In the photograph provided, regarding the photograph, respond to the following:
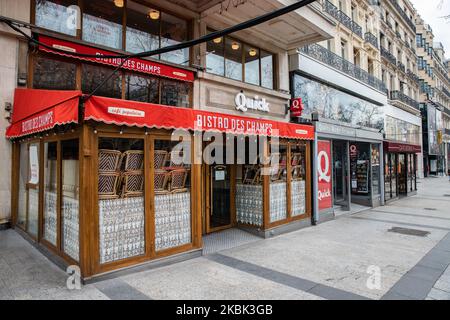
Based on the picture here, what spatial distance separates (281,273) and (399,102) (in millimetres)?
23632

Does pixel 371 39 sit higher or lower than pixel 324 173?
higher

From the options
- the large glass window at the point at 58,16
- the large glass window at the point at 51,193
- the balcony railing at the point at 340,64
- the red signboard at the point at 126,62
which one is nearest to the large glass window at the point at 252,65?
the red signboard at the point at 126,62

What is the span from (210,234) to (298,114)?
6.09 m

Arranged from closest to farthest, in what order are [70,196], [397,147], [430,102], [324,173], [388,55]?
[70,196] → [324,173] → [397,147] → [388,55] → [430,102]

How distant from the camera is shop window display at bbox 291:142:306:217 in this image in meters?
9.59

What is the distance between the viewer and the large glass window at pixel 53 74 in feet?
21.9

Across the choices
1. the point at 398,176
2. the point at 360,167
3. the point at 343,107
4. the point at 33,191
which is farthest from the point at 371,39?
the point at 33,191

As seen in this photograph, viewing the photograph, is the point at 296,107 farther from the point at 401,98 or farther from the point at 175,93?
the point at 401,98

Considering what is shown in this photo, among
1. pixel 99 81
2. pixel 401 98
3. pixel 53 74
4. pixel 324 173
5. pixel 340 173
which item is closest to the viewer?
pixel 53 74

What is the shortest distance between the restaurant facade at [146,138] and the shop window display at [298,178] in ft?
0.15

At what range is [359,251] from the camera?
6906mm

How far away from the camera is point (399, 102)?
23.9 m

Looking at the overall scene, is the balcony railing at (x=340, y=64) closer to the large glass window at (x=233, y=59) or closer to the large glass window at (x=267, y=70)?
the large glass window at (x=267, y=70)
